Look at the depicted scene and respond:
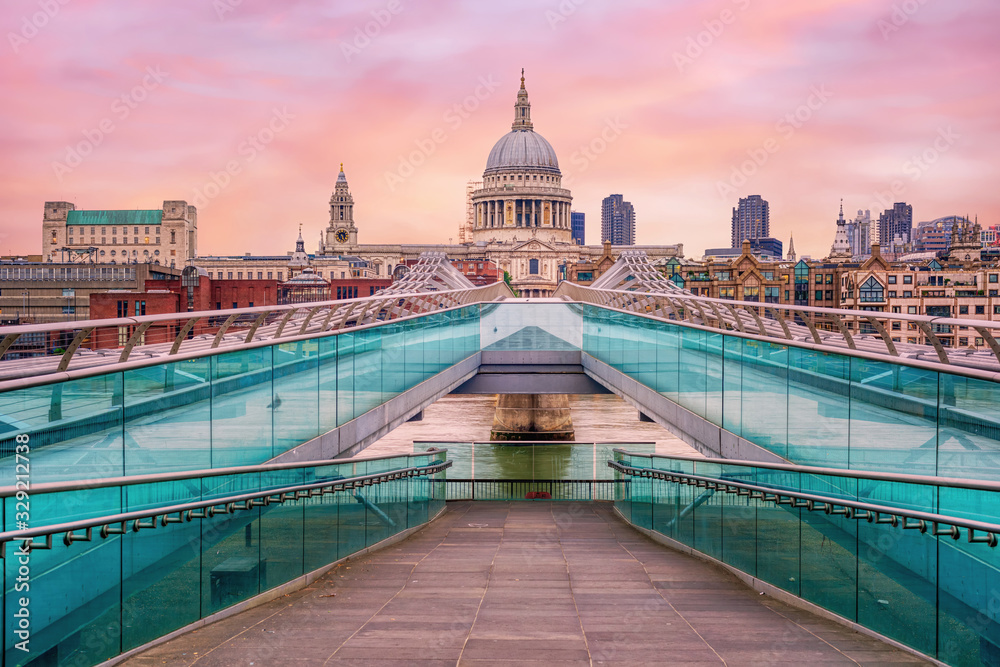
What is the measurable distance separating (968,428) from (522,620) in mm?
3487

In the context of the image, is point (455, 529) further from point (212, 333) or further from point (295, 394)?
point (212, 333)

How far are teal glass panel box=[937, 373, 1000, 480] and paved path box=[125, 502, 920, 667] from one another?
1339 mm

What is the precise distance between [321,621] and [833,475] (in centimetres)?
426

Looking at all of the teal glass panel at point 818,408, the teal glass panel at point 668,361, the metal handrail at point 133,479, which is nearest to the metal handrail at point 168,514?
the metal handrail at point 133,479

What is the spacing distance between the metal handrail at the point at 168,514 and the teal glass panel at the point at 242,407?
0.59 meters

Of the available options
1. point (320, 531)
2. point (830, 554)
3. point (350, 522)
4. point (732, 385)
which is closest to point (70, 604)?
point (320, 531)

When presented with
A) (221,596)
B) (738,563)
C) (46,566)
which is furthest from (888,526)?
(46,566)

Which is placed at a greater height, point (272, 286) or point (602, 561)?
point (272, 286)

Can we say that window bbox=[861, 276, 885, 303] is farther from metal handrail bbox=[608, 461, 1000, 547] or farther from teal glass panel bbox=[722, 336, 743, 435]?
metal handrail bbox=[608, 461, 1000, 547]

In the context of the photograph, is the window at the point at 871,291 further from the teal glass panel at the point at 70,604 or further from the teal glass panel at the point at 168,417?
the teal glass panel at the point at 70,604

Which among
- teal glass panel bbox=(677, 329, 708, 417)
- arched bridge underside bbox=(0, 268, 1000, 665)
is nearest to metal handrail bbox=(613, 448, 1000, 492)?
arched bridge underside bbox=(0, 268, 1000, 665)

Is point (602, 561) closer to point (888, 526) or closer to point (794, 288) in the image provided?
point (888, 526)

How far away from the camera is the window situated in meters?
93.6

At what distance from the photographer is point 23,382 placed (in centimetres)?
539
